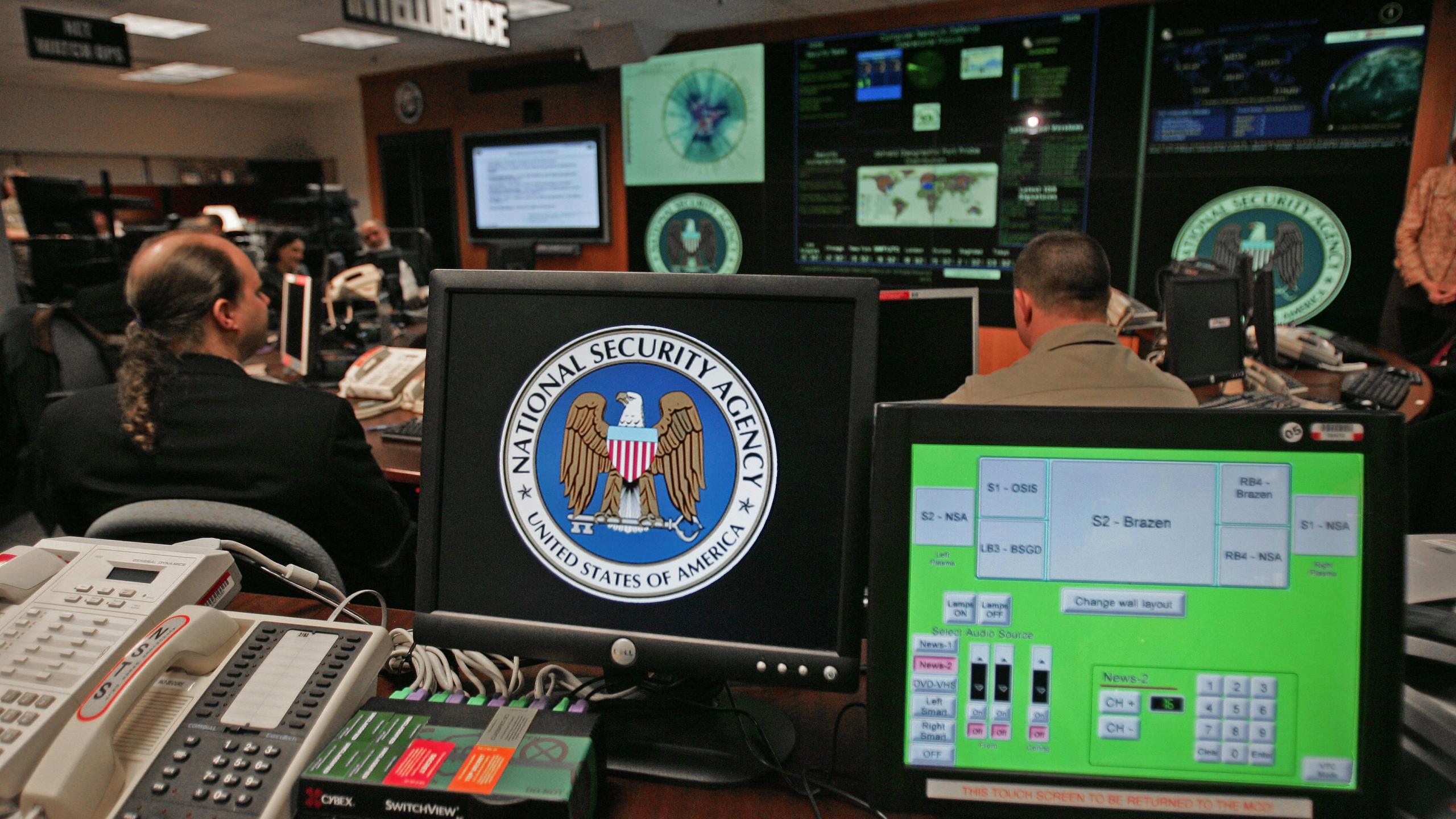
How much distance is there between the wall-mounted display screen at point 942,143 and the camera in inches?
187

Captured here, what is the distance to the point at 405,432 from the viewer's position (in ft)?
7.53

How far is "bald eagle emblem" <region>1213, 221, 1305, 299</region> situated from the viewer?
14.4ft

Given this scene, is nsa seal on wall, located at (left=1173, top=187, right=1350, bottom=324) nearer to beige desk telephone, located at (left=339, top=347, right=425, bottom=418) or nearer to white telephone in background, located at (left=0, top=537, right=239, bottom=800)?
beige desk telephone, located at (left=339, top=347, right=425, bottom=418)

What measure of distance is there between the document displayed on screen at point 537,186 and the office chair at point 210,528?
580 cm

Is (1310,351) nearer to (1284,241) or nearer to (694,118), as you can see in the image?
(1284,241)

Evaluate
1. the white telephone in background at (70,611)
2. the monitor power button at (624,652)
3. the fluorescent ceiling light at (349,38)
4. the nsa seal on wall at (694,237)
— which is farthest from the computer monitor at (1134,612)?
the fluorescent ceiling light at (349,38)

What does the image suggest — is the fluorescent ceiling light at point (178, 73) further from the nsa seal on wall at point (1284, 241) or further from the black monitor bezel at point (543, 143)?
the nsa seal on wall at point (1284, 241)

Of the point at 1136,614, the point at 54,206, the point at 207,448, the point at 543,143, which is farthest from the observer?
the point at 543,143

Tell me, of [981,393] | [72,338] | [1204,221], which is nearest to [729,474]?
[981,393]

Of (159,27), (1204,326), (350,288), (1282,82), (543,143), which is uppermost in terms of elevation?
(159,27)

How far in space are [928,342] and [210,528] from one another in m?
1.70

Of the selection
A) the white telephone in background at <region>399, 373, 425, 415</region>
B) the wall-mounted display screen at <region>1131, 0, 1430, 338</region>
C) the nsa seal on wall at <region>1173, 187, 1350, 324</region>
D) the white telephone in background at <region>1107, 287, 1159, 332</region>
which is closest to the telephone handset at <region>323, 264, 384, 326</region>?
the white telephone in background at <region>399, 373, 425, 415</region>

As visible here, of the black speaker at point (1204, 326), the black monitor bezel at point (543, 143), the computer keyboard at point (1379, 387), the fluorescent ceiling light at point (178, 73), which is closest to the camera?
the computer keyboard at point (1379, 387)

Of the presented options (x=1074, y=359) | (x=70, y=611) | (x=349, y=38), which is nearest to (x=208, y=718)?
(x=70, y=611)
